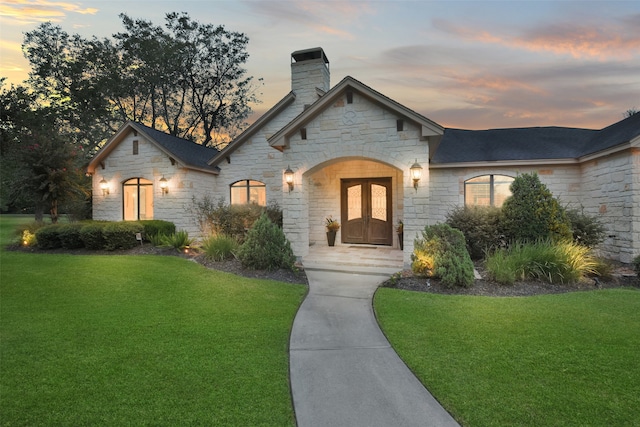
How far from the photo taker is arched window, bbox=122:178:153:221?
13.8 meters

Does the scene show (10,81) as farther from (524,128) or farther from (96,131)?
(524,128)

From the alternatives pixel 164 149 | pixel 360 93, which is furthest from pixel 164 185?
pixel 360 93

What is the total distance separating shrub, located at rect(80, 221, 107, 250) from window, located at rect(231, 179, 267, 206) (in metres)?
5.18

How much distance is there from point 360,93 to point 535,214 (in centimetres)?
577

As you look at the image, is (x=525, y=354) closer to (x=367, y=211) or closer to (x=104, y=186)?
(x=367, y=211)

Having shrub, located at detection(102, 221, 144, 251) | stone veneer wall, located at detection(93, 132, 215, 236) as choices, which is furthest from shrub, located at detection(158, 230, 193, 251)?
stone veneer wall, located at detection(93, 132, 215, 236)

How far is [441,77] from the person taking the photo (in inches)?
507

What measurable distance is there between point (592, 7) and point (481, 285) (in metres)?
9.14

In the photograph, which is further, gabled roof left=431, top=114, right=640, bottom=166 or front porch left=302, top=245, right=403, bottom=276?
gabled roof left=431, top=114, right=640, bottom=166

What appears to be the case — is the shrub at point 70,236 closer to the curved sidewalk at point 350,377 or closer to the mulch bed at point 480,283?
the mulch bed at point 480,283

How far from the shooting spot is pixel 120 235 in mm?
10945

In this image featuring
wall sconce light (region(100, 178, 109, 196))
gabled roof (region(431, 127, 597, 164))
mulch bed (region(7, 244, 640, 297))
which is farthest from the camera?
wall sconce light (region(100, 178, 109, 196))

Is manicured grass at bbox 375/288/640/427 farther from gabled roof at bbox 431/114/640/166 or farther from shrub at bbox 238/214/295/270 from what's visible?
gabled roof at bbox 431/114/640/166

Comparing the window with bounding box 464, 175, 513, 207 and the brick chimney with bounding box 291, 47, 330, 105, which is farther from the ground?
the brick chimney with bounding box 291, 47, 330, 105
